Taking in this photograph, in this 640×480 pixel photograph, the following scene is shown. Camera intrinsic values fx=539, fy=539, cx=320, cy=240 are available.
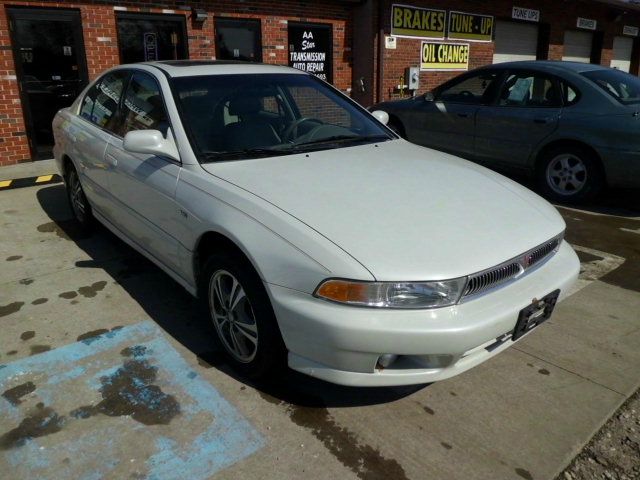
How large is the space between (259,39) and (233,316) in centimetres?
810

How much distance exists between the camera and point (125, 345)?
122 inches

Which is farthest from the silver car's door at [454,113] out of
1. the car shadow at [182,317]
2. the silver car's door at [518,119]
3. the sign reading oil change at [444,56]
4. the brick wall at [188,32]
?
the sign reading oil change at [444,56]

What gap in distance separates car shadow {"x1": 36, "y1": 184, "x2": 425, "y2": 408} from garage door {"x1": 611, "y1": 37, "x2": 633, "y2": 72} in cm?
2001

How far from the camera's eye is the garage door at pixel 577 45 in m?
17.0

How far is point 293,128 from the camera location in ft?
11.7

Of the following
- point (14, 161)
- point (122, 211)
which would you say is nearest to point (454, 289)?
point (122, 211)

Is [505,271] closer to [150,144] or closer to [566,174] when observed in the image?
[150,144]

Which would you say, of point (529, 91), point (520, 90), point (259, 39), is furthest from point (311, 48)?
point (529, 91)

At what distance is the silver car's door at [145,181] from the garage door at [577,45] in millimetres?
16390

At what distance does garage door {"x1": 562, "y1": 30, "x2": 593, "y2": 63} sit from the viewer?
55.8ft

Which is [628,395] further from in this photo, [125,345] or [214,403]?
[125,345]

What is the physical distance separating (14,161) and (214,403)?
6817 mm

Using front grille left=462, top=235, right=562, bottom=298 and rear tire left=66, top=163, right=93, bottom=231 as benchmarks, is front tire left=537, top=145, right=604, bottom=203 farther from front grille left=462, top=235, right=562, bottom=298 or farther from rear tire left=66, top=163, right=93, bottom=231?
rear tire left=66, top=163, right=93, bottom=231

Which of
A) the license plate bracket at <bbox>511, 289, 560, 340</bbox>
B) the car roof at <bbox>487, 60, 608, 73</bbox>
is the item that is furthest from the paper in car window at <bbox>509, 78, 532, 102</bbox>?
the license plate bracket at <bbox>511, 289, 560, 340</bbox>
